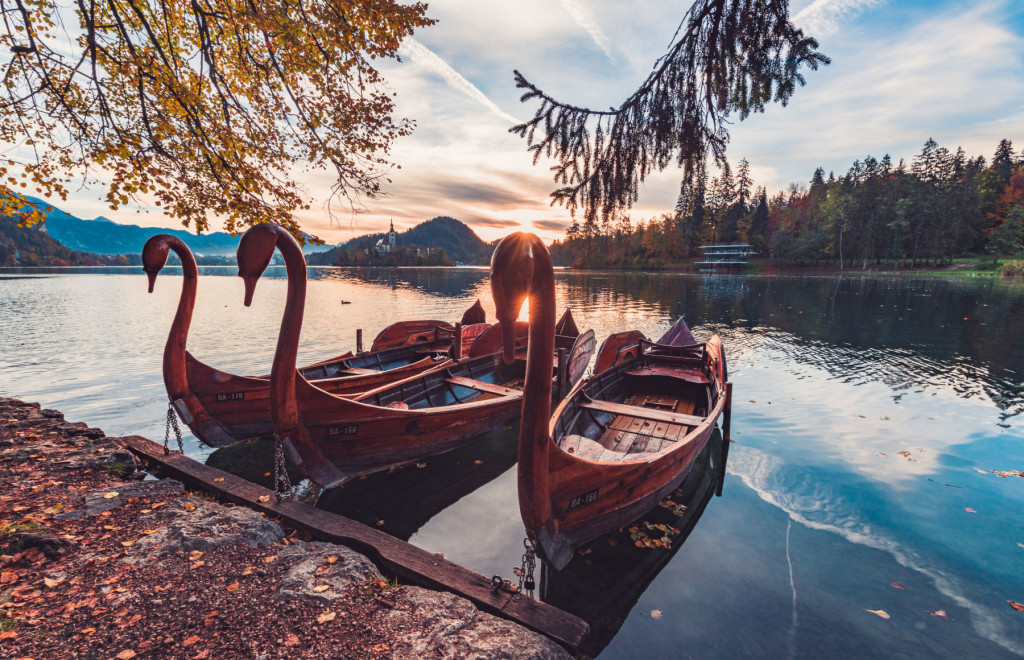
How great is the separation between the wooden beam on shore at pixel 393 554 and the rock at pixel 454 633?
0.12m

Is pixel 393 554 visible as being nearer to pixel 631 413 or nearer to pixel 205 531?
pixel 205 531

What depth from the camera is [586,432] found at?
809cm

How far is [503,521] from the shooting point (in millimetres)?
7293

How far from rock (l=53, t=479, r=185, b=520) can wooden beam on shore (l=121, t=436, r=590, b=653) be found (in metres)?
0.38

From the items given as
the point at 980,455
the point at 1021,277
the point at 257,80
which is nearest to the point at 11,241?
the point at 257,80

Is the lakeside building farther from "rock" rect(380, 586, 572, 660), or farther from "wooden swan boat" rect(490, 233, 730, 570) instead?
"rock" rect(380, 586, 572, 660)

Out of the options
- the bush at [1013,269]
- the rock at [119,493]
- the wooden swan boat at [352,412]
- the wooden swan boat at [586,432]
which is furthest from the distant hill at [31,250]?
the bush at [1013,269]

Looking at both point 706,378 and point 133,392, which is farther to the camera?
point 133,392

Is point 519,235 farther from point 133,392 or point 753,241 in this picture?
point 753,241

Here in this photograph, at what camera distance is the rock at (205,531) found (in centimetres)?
445

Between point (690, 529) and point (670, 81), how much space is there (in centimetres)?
703

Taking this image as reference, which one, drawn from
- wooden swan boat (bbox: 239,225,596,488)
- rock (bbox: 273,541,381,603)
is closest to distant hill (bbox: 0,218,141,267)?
wooden swan boat (bbox: 239,225,596,488)

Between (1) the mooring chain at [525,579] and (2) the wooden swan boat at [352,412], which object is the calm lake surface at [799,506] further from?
(2) the wooden swan boat at [352,412]

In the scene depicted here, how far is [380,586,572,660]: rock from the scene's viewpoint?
134 inches
